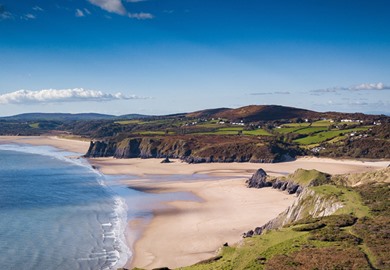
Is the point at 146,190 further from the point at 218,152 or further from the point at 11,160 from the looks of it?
the point at 11,160

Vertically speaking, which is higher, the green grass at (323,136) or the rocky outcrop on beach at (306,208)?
the green grass at (323,136)

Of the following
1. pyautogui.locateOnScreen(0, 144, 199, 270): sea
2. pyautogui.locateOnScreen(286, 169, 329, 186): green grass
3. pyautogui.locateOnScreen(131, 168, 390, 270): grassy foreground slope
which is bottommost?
pyautogui.locateOnScreen(0, 144, 199, 270): sea

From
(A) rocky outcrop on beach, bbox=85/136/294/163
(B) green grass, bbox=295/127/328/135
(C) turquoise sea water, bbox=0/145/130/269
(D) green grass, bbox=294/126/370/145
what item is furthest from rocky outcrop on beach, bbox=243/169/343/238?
(B) green grass, bbox=295/127/328/135

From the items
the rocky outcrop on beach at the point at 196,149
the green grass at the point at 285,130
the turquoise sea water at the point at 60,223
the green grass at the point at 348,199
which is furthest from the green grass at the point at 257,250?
the green grass at the point at 285,130

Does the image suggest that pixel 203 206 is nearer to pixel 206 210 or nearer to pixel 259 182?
pixel 206 210

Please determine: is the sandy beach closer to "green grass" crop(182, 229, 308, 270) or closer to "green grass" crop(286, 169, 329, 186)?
"green grass" crop(286, 169, 329, 186)

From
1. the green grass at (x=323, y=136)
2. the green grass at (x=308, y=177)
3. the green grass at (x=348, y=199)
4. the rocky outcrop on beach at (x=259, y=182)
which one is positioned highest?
the green grass at (x=323, y=136)

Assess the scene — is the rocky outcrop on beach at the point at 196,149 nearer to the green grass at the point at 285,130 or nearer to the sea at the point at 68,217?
the green grass at the point at 285,130

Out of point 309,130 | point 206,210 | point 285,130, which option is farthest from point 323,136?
point 206,210
